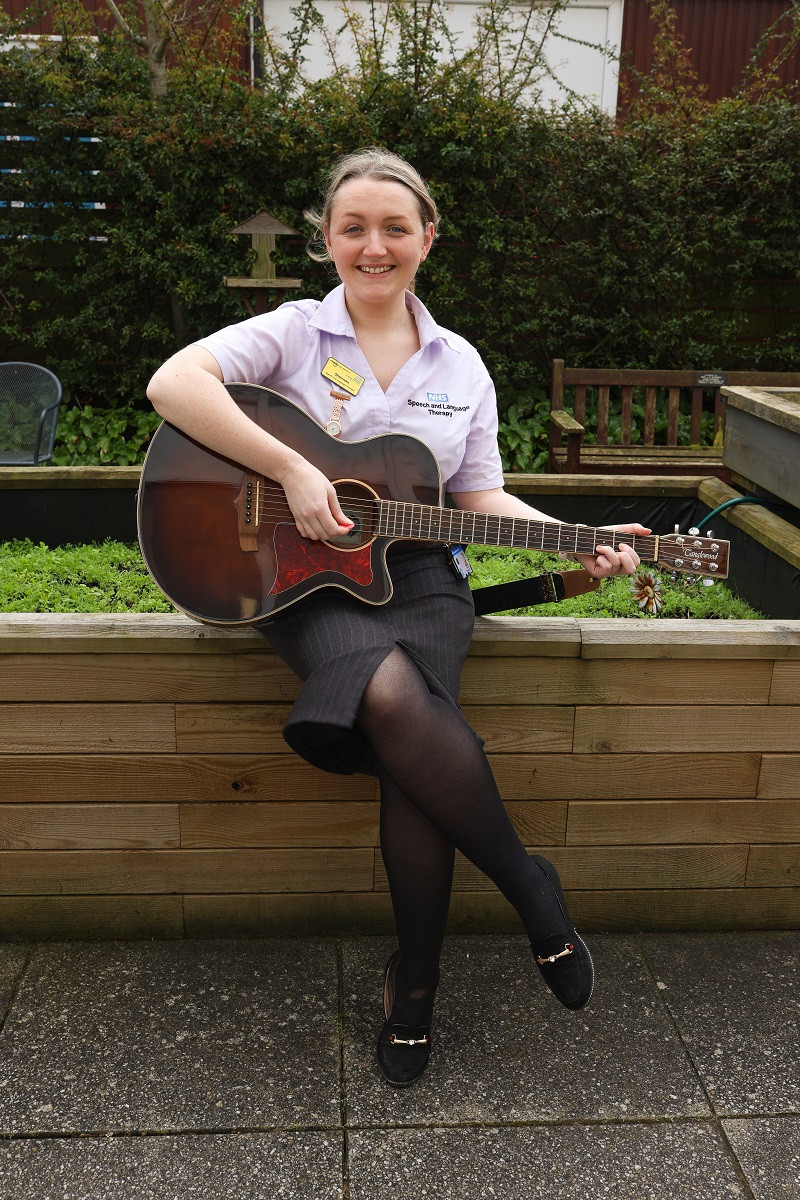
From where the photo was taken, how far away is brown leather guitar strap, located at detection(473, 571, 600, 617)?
6.89 feet

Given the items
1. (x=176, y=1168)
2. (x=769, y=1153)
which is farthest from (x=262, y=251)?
(x=769, y=1153)

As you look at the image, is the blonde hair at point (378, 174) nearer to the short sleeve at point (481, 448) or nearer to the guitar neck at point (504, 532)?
the short sleeve at point (481, 448)

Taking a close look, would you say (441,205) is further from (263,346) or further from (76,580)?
(263,346)

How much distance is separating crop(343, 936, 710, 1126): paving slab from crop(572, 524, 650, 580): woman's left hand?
85cm

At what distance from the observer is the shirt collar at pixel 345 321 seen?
2084 millimetres

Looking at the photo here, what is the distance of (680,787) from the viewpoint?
7.25 feet

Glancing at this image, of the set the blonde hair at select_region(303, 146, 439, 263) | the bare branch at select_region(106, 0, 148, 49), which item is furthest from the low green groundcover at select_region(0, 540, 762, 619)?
the bare branch at select_region(106, 0, 148, 49)

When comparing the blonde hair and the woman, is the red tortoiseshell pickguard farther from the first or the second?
the blonde hair

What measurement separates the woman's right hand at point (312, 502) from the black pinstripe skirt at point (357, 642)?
135 mm

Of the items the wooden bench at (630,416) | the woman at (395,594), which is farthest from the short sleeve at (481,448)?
the wooden bench at (630,416)

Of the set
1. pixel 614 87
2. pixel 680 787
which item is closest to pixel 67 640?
pixel 680 787

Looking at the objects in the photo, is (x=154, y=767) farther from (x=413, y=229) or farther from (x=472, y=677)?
(x=413, y=229)

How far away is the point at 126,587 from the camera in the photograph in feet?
9.65

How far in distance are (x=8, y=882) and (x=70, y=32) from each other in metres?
5.54
